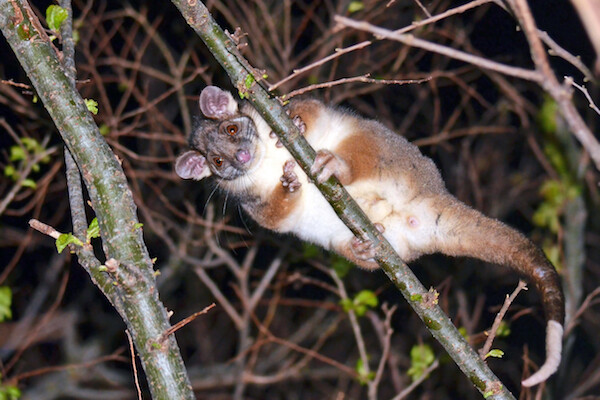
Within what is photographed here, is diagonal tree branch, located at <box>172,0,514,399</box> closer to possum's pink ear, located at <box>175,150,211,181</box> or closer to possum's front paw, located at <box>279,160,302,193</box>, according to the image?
possum's front paw, located at <box>279,160,302,193</box>

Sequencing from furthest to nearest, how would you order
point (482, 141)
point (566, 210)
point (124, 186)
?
point (482, 141) < point (566, 210) < point (124, 186)

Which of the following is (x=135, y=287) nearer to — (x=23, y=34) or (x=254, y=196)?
(x=23, y=34)

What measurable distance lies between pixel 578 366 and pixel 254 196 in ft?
17.9

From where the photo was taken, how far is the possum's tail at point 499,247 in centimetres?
281

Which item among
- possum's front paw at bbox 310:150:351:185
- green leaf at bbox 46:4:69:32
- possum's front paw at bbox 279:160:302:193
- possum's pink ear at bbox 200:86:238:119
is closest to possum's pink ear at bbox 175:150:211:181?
possum's pink ear at bbox 200:86:238:119

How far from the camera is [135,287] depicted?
2529mm

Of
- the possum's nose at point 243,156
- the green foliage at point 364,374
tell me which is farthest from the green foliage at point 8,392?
the green foliage at point 364,374

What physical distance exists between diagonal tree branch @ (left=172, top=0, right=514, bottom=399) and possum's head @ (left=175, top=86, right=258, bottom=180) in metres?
1.42

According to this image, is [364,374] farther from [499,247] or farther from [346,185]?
[499,247]

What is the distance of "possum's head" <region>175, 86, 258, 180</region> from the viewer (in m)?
4.23

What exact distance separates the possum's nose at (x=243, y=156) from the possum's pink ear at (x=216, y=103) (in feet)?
1.22

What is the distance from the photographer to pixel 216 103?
169 inches

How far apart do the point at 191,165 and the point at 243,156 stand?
Result: 0.55 m

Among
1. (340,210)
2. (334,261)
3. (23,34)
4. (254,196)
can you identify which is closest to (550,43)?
(340,210)
